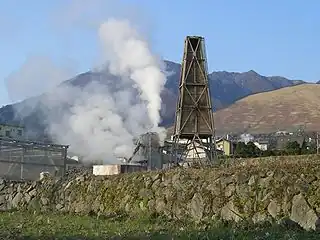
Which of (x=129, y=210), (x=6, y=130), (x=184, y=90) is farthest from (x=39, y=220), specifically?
(x=6, y=130)

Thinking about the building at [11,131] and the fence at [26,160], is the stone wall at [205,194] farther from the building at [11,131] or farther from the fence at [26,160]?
the building at [11,131]

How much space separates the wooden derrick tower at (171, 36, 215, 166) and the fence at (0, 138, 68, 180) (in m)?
11.8

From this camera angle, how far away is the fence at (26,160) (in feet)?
106

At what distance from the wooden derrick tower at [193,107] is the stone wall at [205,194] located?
2018cm

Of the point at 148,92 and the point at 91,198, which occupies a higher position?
the point at 148,92

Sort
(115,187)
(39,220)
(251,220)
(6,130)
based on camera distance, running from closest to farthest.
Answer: (251,220)
(39,220)
(115,187)
(6,130)

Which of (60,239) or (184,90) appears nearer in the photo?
(60,239)

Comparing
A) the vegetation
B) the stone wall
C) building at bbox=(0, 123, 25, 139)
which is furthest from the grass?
building at bbox=(0, 123, 25, 139)

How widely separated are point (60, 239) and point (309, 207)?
5.98 m

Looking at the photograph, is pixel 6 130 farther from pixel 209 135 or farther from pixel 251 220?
pixel 251 220

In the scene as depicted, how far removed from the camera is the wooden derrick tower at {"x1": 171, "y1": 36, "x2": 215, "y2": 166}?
44500mm

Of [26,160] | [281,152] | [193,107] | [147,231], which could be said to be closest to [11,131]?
[193,107]

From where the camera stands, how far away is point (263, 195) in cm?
1575

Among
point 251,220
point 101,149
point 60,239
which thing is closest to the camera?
point 60,239
